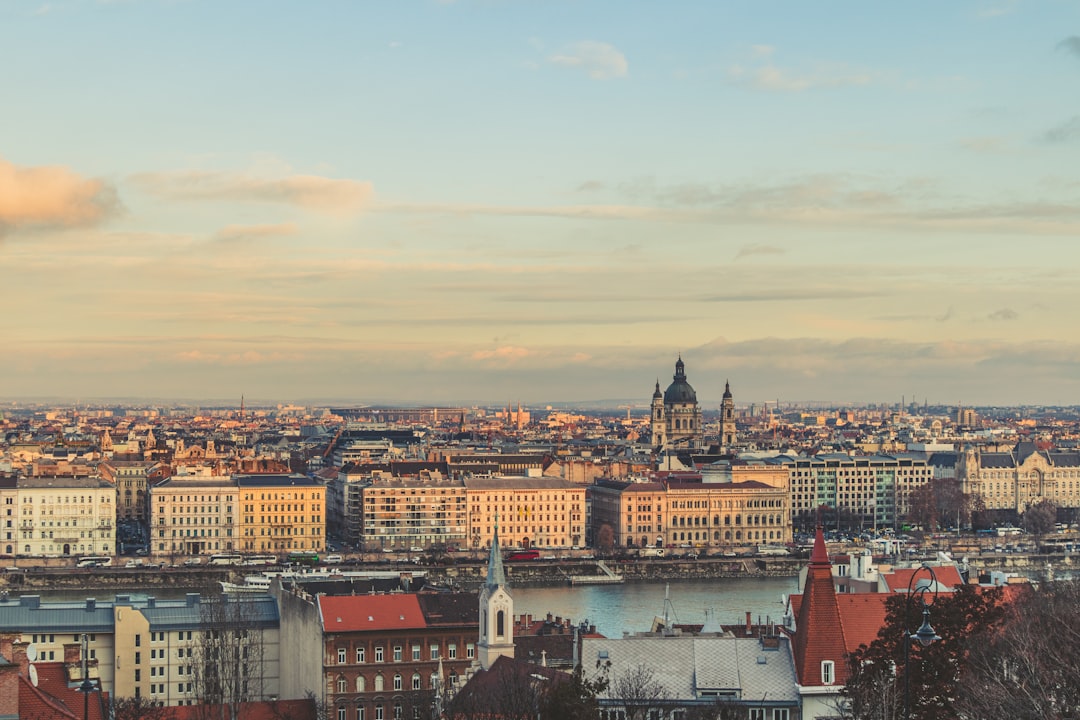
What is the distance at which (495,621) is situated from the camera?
21688 mm

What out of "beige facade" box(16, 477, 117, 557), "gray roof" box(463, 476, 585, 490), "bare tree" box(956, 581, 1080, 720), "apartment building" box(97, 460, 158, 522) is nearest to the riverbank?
"beige facade" box(16, 477, 117, 557)

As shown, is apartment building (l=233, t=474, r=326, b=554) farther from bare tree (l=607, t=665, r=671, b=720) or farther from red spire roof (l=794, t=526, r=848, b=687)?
red spire roof (l=794, t=526, r=848, b=687)

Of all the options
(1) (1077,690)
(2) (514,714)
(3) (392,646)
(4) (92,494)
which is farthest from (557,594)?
(1) (1077,690)

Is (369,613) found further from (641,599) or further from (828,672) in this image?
(641,599)

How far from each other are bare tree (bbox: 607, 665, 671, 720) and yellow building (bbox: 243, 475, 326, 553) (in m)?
36.7

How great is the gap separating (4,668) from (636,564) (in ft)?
134

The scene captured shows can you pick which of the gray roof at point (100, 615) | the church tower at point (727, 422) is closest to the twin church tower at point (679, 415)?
the church tower at point (727, 422)

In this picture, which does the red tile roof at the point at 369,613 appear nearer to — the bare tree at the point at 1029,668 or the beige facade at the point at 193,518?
the bare tree at the point at 1029,668

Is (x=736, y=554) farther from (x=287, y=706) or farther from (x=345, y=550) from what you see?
(x=287, y=706)

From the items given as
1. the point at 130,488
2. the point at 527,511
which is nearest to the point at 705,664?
the point at 527,511

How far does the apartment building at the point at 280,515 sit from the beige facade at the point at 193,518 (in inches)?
14.4

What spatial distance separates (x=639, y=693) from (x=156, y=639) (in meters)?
10.6

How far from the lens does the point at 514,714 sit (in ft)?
56.2

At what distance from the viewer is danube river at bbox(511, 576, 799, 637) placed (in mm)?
36750
